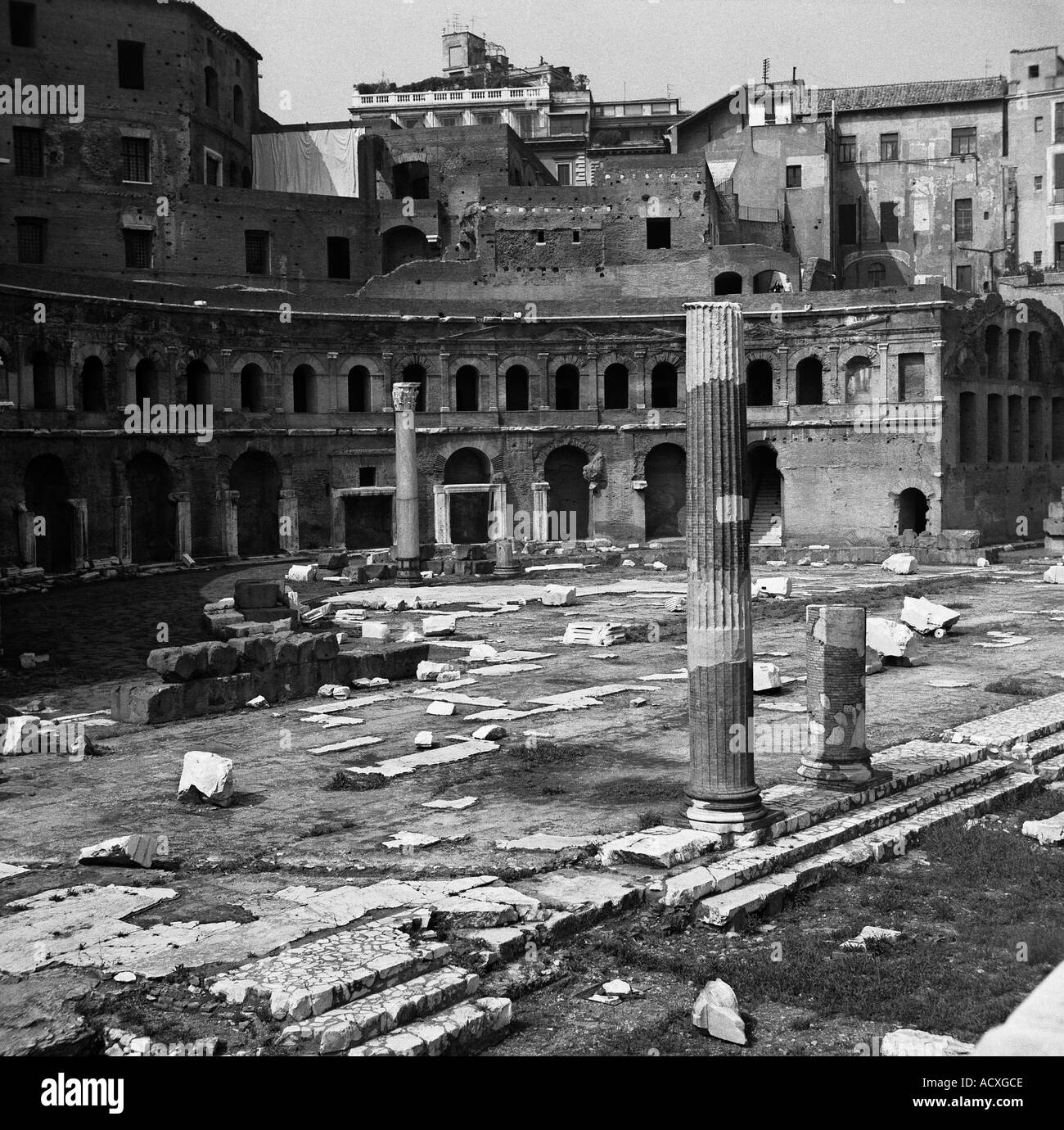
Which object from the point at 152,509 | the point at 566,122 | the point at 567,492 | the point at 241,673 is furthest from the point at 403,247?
the point at 241,673

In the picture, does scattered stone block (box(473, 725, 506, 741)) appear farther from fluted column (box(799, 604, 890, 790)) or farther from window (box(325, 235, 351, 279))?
window (box(325, 235, 351, 279))

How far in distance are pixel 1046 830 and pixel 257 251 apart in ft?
119

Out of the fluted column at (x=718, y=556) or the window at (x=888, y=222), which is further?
the window at (x=888, y=222)

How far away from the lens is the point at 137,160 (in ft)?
136

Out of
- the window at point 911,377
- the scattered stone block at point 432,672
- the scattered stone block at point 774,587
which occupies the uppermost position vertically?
the window at point 911,377

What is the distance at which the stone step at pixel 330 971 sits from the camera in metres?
7.67

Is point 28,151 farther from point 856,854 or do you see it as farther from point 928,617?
point 856,854

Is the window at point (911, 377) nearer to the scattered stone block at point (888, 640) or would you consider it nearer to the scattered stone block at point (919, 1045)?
the scattered stone block at point (888, 640)

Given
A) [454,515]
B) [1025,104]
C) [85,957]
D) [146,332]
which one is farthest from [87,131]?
[85,957]

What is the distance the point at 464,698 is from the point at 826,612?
634 centimetres

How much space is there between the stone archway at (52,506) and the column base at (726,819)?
84.0 ft

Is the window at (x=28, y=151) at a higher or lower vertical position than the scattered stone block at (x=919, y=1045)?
higher

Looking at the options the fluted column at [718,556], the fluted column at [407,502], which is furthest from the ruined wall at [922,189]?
the fluted column at [718,556]

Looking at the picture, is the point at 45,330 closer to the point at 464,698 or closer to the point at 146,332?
the point at 146,332
